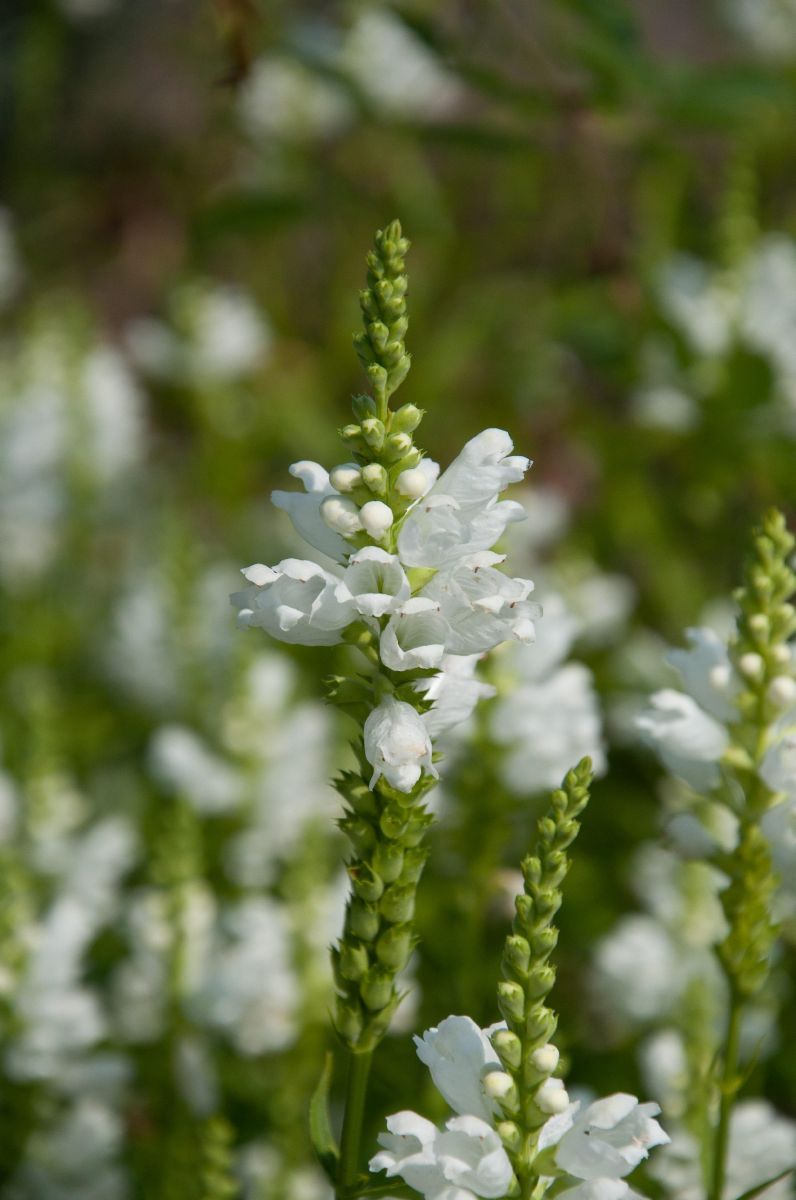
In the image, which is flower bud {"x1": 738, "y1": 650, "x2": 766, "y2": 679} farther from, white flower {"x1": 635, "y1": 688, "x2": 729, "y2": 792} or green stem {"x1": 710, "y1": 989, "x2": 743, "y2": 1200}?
green stem {"x1": 710, "y1": 989, "x2": 743, "y2": 1200}

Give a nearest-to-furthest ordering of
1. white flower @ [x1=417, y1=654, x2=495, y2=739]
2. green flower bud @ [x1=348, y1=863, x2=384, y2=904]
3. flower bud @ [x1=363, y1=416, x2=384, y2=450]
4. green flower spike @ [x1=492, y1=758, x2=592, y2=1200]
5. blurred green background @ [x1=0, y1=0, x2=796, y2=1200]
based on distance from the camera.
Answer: green flower spike @ [x1=492, y1=758, x2=592, y2=1200]
flower bud @ [x1=363, y1=416, x2=384, y2=450]
green flower bud @ [x1=348, y1=863, x2=384, y2=904]
white flower @ [x1=417, y1=654, x2=495, y2=739]
blurred green background @ [x1=0, y1=0, x2=796, y2=1200]

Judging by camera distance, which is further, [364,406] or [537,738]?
[537,738]

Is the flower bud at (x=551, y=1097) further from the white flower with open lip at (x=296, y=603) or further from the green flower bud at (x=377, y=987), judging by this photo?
the white flower with open lip at (x=296, y=603)

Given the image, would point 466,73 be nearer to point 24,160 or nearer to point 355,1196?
point 355,1196

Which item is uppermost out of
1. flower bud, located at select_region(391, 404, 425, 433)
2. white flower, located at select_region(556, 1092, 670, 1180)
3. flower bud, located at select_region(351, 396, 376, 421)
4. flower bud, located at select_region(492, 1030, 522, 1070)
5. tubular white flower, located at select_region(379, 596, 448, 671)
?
flower bud, located at select_region(351, 396, 376, 421)

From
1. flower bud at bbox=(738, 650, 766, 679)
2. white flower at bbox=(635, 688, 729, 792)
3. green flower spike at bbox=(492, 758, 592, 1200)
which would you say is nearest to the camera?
green flower spike at bbox=(492, 758, 592, 1200)

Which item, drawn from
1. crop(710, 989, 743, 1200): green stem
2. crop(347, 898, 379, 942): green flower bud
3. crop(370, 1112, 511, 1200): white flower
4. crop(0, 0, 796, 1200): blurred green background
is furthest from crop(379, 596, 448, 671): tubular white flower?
crop(0, 0, 796, 1200): blurred green background

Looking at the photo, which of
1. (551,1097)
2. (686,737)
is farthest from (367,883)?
(686,737)

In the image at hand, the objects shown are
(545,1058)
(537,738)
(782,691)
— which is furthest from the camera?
(537,738)

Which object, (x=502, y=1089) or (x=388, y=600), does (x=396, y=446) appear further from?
(x=502, y=1089)
